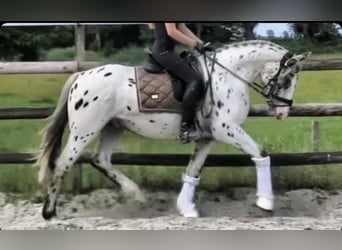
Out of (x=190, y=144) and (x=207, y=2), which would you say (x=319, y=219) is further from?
(x=207, y=2)

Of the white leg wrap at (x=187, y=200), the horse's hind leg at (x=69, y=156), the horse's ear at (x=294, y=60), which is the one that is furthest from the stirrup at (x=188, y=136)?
the horse's ear at (x=294, y=60)

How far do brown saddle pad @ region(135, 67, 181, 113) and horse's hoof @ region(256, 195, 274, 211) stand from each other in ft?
1.33

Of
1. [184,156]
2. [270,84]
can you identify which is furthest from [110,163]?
[270,84]

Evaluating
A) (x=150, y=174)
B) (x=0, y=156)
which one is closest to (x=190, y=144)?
(x=150, y=174)

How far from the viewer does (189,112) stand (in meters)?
2.91

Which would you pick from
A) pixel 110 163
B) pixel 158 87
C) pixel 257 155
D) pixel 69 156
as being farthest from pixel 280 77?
pixel 69 156

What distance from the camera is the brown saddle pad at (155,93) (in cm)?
291

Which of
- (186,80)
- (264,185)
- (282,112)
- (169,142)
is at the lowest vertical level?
(264,185)

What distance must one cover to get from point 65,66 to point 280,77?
72 cm

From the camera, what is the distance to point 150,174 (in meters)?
2.96

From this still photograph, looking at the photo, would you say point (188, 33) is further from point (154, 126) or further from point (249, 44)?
point (154, 126)

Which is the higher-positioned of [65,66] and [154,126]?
[65,66]

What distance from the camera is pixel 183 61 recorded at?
9.53ft

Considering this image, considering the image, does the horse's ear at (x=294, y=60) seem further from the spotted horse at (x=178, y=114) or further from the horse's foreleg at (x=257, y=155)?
the horse's foreleg at (x=257, y=155)
